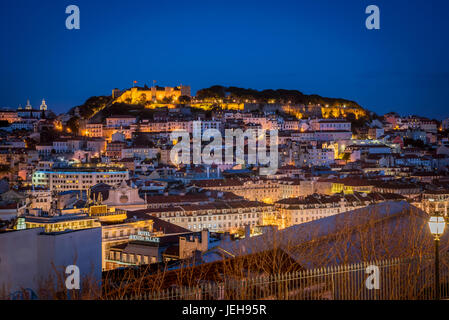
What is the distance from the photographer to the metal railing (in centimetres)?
623

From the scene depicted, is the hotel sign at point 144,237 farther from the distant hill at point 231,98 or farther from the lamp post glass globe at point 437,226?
the distant hill at point 231,98

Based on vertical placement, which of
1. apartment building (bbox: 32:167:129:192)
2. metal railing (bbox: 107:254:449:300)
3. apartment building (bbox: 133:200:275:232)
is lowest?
apartment building (bbox: 133:200:275:232)

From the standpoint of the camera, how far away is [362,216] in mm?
9148

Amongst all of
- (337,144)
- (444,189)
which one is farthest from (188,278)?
(337,144)

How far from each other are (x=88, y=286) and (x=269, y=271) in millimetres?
1922

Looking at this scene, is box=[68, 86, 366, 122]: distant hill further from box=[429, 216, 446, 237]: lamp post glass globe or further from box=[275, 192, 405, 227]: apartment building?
box=[429, 216, 446, 237]: lamp post glass globe

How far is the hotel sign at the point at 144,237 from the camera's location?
711 inches

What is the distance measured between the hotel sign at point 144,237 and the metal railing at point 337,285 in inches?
434

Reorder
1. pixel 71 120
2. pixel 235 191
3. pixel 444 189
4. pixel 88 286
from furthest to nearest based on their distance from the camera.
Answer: pixel 71 120
pixel 235 191
pixel 444 189
pixel 88 286

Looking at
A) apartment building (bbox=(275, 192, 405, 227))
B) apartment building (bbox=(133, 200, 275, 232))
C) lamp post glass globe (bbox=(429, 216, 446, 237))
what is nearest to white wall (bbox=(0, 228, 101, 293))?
lamp post glass globe (bbox=(429, 216, 446, 237))

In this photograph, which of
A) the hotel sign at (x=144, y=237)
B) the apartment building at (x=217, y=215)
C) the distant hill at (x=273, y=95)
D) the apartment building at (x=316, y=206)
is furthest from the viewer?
the distant hill at (x=273, y=95)

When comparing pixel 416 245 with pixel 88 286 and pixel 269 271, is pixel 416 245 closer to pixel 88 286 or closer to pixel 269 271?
pixel 269 271

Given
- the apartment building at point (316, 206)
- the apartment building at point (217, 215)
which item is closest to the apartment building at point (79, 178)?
the apartment building at point (217, 215)

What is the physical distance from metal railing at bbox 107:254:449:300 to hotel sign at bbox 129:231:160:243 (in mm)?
11029
